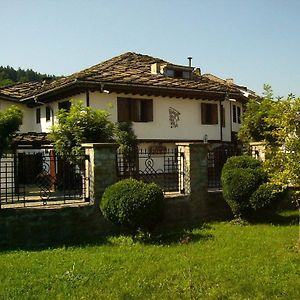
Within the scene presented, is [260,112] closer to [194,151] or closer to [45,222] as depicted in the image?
[194,151]

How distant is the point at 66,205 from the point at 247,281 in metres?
4.51

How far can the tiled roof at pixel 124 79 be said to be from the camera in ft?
58.9

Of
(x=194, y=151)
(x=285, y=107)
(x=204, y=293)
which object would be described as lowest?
(x=204, y=293)

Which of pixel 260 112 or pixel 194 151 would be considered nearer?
pixel 194 151

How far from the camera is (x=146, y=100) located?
1938 centimetres

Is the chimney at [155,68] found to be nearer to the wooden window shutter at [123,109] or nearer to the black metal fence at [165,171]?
the wooden window shutter at [123,109]

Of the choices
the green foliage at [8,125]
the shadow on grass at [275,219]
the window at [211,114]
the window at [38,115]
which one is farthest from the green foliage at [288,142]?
the window at [38,115]

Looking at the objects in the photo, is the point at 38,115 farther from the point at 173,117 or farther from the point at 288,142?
the point at 288,142

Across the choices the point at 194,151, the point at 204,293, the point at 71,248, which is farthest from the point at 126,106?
the point at 204,293

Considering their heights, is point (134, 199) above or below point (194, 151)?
below

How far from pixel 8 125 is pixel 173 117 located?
12.2 m

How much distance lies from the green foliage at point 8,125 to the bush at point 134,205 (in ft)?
7.77

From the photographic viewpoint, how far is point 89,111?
12.6 metres

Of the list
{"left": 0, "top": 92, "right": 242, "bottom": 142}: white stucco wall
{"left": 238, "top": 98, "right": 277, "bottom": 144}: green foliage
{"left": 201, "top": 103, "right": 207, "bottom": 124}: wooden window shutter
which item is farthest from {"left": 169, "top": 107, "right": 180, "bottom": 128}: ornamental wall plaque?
{"left": 238, "top": 98, "right": 277, "bottom": 144}: green foliage
